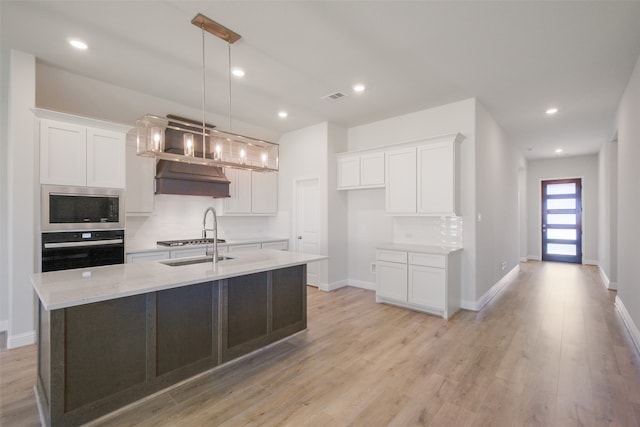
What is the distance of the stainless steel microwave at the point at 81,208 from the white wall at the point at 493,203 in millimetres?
4751

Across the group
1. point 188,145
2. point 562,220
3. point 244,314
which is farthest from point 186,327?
point 562,220

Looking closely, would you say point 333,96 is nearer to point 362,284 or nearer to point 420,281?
point 420,281

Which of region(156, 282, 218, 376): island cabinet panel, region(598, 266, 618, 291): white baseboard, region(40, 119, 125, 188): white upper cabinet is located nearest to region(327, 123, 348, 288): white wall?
region(156, 282, 218, 376): island cabinet panel

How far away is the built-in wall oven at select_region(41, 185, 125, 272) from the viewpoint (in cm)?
325

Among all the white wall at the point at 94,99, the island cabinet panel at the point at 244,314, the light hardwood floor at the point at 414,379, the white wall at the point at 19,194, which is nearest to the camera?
the light hardwood floor at the point at 414,379

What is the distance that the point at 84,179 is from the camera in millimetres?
3490

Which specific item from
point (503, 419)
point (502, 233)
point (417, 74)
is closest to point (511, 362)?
point (503, 419)

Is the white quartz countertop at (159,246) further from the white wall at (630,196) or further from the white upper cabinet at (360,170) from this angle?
the white wall at (630,196)

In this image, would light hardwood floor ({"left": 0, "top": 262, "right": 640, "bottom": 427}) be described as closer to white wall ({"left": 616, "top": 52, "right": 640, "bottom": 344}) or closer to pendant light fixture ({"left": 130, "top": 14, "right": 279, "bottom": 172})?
white wall ({"left": 616, "top": 52, "right": 640, "bottom": 344})

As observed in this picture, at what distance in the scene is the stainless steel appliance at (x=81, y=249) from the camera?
10.6 feet

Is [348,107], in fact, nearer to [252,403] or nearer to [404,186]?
[404,186]

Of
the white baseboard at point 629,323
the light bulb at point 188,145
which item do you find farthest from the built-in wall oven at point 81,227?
the white baseboard at point 629,323

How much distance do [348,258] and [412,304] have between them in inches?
65.6

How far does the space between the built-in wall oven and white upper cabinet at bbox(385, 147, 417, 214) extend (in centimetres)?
366
